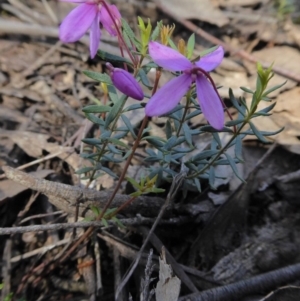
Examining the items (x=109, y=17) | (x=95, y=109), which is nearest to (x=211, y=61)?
(x=109, y=17)

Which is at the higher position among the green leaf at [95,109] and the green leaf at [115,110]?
the green leaf at [95,109]

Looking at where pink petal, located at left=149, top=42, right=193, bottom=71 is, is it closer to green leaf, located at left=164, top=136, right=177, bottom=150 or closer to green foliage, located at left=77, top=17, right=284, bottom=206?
green foliage, located at left=77, top=17, right=284, bottom=206

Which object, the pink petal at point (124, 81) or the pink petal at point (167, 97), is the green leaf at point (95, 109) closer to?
the pink petal at point (124, 81)

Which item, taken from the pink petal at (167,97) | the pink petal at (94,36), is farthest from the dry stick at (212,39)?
the pink petal at (167,97)

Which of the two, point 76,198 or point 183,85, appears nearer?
point 183,85

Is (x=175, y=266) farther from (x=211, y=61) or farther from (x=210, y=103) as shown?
(x=211, y=61)

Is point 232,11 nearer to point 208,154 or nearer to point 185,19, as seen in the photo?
point 185,19
